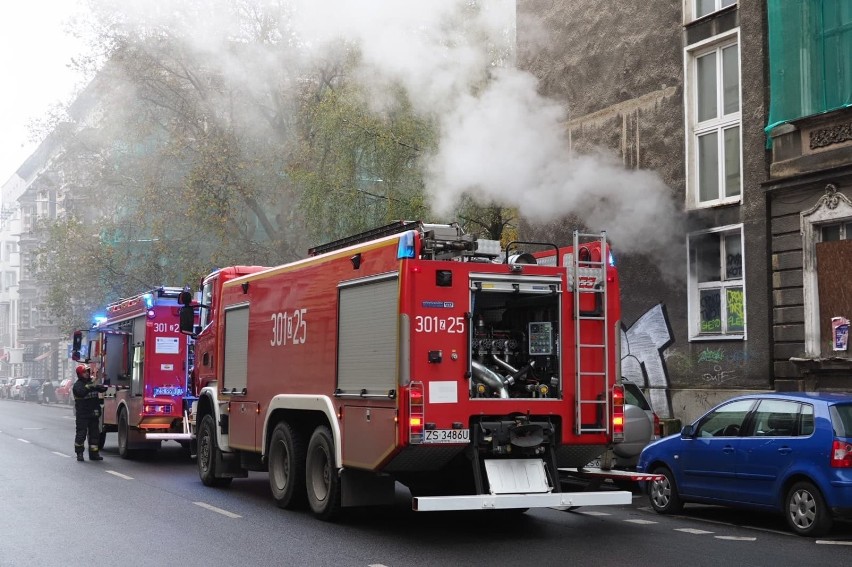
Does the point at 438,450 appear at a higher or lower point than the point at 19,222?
lower

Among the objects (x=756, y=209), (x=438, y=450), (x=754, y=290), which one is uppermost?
(x=756, y=209)

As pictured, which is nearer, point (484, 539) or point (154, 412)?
point (484, 539)

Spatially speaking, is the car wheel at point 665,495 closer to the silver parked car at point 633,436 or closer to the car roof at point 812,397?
the car roof at point 812,397

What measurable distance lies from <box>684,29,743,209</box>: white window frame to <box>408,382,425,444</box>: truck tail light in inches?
450

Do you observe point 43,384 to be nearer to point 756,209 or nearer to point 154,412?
point 154,412

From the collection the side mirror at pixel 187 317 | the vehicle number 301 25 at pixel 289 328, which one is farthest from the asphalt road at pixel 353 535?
the side mirror at pixel 187 317

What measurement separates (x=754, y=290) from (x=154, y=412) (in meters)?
10.9

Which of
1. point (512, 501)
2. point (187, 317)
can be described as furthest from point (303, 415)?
point (187, 317)

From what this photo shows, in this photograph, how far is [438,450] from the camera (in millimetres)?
9398

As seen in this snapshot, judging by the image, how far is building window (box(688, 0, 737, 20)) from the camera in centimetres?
1978

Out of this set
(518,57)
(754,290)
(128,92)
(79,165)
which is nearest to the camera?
(754,290)

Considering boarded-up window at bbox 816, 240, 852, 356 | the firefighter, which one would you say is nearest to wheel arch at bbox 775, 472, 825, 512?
boarded-up window at bbox 816, 240, 852, 356

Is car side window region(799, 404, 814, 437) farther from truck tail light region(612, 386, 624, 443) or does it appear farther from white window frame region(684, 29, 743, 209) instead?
white window frame region(684, 29, 743, 209)

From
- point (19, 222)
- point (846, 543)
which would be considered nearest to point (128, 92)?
point (846, 543)
